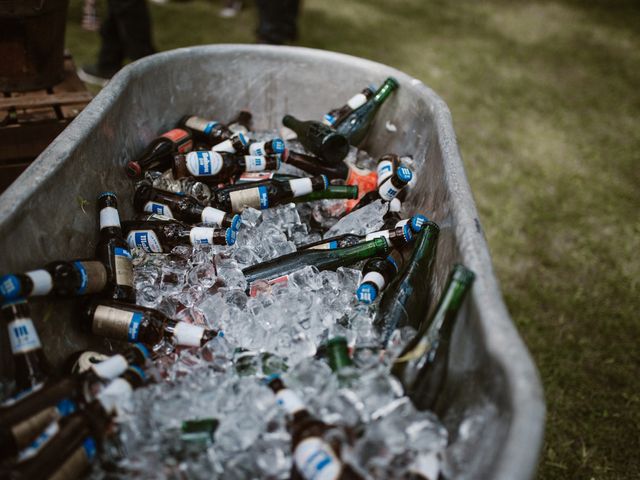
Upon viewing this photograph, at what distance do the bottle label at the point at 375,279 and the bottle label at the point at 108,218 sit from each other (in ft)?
2.86

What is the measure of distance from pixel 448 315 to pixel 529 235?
253 centimetres

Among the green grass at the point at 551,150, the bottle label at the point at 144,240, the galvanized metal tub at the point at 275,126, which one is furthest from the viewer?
the green grass at the point at 551,150

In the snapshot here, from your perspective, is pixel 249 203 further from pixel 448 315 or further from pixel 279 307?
pixel 448 315

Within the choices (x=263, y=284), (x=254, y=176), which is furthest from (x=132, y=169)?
(x=263, y=284)

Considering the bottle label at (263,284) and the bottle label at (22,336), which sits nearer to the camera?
the bottle label at (22,336)

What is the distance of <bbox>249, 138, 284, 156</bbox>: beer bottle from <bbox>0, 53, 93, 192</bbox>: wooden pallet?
3.32ft

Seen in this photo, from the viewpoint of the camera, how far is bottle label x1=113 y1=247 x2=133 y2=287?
167cm

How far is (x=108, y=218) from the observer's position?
1.76 metres

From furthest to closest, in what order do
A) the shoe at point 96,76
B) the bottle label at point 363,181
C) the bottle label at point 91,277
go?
1. the shoe at point 96,76
2. the bottle label at point 363,181
3. the bottle label at point 91,277

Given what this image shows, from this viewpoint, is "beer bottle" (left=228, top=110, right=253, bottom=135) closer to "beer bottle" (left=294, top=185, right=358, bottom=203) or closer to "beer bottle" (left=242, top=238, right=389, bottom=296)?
"beer bottle" (left=294, top=185, right=358, bottom=203)

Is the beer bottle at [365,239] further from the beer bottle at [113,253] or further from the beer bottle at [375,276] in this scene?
the beer bottle at [113,253]

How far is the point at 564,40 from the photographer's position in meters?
6.98

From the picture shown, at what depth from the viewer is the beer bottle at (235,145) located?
226 cm

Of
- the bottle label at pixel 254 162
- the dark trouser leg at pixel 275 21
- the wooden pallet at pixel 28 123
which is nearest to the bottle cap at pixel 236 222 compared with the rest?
the bottle label at pixel 254 162
